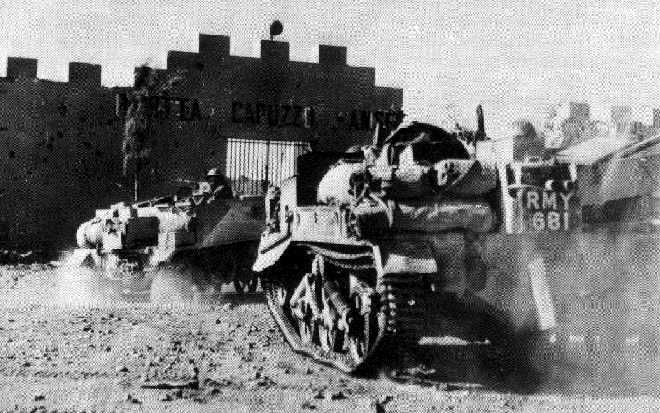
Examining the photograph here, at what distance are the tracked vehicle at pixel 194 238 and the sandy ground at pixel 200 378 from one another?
2.55 meters

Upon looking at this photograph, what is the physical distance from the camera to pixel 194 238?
12.6 metres

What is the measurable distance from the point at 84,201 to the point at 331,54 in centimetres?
922

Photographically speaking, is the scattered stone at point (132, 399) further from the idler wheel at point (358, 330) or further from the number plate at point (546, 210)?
the number plate at point (546, 210)

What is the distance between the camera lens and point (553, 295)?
19.6 feet

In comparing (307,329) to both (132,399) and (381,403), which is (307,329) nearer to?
(381,403)

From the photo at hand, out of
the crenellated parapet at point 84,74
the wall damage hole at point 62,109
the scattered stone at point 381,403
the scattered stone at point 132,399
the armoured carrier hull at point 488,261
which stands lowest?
the scattered stone at point 381,403

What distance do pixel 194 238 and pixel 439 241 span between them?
717 cm

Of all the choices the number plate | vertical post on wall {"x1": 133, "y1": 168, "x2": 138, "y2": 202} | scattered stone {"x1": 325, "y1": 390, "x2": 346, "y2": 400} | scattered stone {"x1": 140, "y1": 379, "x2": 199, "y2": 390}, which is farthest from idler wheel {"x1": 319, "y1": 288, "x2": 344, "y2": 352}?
vertical post on wall {"x1": 133, "y1": 168, "x2": 138, "y2": 202}

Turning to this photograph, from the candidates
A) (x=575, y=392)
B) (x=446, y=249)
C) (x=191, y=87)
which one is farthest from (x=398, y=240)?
(x=191, y=87)

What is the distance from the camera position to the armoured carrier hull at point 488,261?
590cm

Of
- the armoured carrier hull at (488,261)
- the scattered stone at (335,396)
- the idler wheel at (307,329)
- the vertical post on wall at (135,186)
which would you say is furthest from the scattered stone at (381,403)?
the vertical post on wall at (135,186)

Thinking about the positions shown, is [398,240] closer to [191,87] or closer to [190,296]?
[190,296]

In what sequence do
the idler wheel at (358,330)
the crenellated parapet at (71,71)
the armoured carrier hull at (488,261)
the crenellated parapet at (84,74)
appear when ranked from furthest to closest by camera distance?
the crenellated parapet at (84,74)
the crenellated parapet at (71,71)
the idler wheel at (358,330)
the armoured carrier hull at (488,261)

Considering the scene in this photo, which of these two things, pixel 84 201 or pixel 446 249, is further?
pixel 84 201
